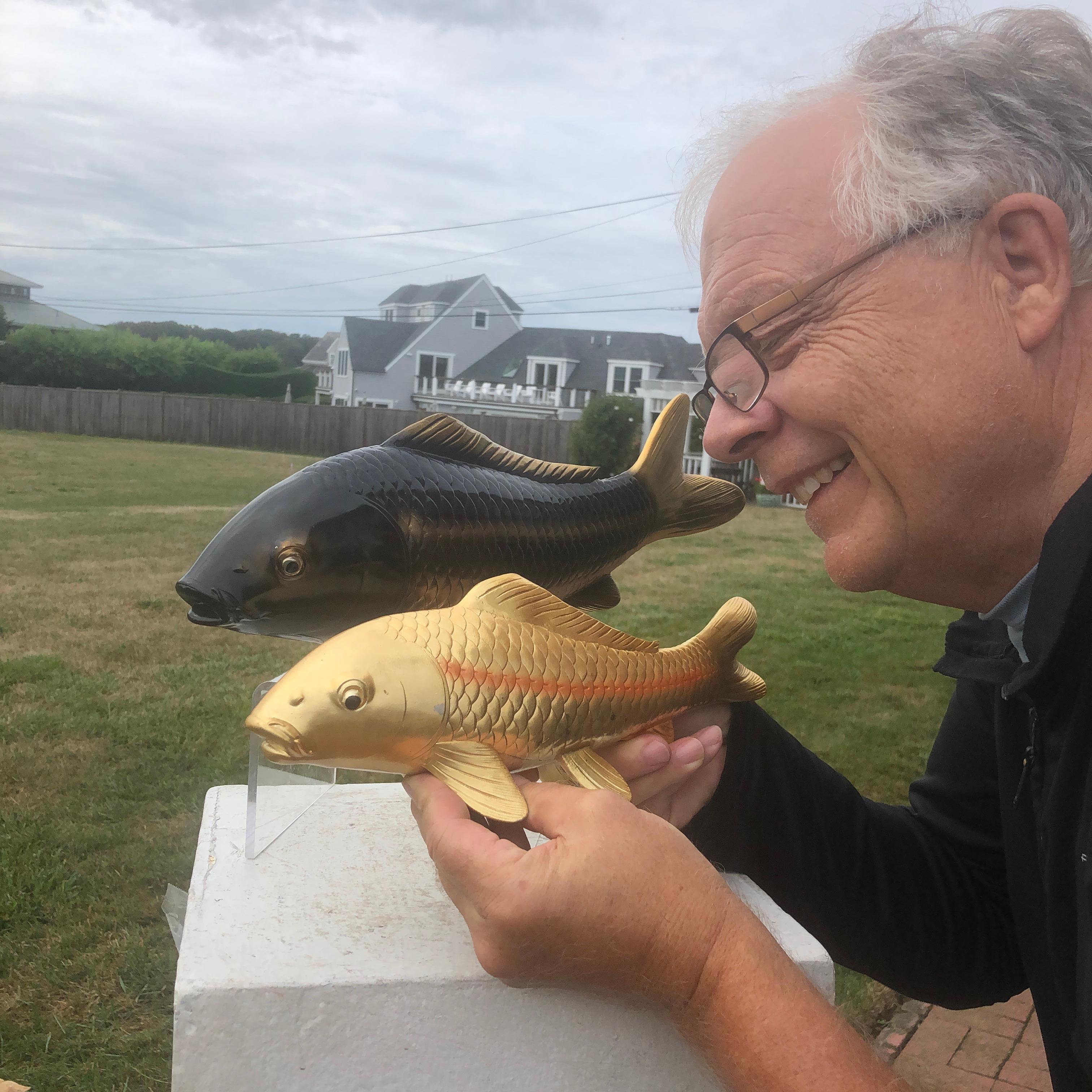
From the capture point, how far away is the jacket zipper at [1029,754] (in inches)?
52.4

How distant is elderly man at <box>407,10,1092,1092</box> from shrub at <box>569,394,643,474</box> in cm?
1022

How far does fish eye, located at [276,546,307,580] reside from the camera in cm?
130

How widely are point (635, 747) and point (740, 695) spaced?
12.5 inches

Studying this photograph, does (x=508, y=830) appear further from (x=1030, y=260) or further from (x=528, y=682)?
(x=1030, y=260)

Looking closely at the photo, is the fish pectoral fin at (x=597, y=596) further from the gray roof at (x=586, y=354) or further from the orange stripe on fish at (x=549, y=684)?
the gray roof at (x=586, y=354)

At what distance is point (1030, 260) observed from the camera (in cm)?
115

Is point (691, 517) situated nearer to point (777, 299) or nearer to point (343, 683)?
point (777, 299)

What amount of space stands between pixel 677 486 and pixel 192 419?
14940mm

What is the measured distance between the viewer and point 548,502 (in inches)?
61.4

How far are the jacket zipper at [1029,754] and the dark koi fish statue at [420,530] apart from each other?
2.34 feet

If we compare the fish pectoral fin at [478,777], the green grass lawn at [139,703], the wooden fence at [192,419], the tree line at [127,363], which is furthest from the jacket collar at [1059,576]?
the tree line at [127,363]

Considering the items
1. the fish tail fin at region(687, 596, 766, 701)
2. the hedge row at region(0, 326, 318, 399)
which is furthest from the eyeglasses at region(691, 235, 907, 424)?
the hedge row at region(0, 326, 318, 399)

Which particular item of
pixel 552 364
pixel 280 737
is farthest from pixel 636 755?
pixel 552 364

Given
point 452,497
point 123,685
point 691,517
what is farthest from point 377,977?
point 123,685
